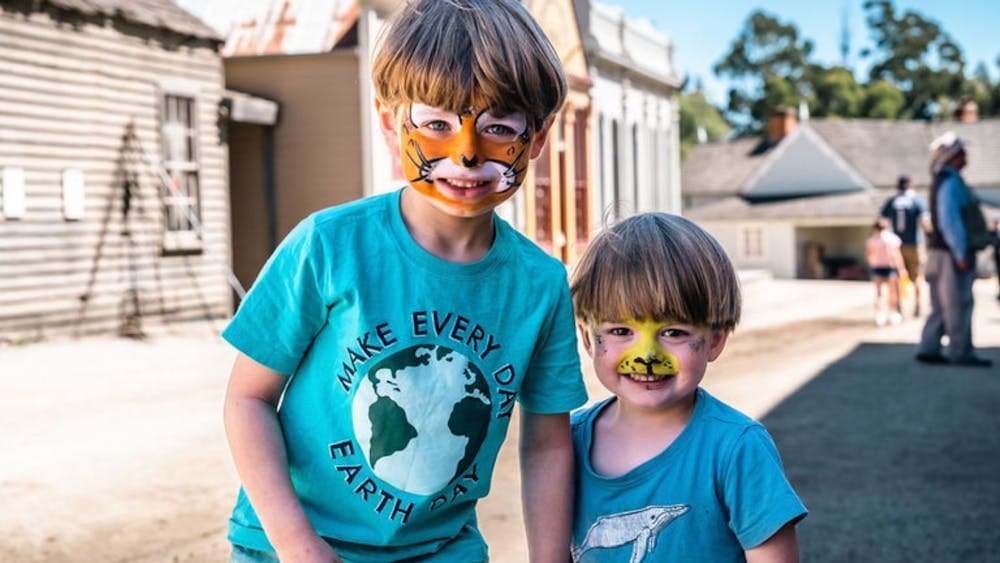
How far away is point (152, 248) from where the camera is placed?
15.3 m

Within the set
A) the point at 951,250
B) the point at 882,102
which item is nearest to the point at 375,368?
the point at 951,250

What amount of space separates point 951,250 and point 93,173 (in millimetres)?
9565

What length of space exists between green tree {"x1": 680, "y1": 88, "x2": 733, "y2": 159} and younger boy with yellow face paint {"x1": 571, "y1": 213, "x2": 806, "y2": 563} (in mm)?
77053

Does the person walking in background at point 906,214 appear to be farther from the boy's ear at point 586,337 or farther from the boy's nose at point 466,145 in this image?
the boy's nose at point 466,145

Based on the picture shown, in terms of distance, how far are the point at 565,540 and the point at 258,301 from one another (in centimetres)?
75

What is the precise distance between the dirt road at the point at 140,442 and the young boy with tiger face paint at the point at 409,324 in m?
2.87

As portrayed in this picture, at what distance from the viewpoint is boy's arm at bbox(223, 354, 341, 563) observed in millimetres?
1933

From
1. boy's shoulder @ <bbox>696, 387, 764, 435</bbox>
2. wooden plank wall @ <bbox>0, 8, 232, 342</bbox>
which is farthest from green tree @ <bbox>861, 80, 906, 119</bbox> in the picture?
boy's shoulder @ <bbox>696, 387, 764, 435</bbox>

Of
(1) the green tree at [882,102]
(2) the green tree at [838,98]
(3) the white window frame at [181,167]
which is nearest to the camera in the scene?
(3) the white window frame at [181,167]

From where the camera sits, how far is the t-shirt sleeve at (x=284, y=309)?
6.59 feet

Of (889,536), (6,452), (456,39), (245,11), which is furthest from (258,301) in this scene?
(245,11)

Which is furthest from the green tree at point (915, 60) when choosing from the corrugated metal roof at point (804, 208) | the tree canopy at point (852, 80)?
the corrugated metal roof at point (804, 208)

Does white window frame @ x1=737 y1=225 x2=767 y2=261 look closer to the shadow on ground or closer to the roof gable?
the roof gable

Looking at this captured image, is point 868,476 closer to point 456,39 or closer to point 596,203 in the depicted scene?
point 456,39
